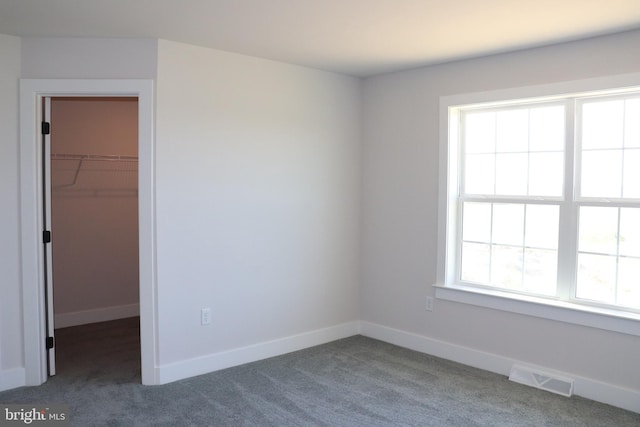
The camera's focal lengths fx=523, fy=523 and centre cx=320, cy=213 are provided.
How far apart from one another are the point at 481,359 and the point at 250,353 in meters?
1.85

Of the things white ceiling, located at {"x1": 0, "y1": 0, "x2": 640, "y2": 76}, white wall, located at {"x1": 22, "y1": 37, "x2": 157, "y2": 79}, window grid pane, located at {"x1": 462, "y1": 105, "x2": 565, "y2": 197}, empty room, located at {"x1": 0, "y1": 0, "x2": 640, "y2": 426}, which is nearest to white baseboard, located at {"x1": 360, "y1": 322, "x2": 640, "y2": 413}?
empty room, located at {"x1": 0, "y1": 0, "x2": 640, "y2": 426}

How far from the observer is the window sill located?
3415 millimetres

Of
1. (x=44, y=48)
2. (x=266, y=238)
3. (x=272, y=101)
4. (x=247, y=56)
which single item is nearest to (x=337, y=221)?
(x=266, y=238)

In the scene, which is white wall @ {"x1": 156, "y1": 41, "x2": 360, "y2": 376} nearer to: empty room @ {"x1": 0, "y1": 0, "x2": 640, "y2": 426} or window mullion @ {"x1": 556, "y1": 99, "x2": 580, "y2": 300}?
empty room @ {"x1": 0, "y1": 0, "x2": 640, "y2": 426}

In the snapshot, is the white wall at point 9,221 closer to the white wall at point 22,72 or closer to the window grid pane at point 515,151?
the white wall at point 22,72

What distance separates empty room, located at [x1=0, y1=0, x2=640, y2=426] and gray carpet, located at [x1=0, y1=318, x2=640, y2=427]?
0.02m

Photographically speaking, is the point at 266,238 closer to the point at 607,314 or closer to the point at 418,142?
the point at 418,142

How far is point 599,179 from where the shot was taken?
363 centimetres

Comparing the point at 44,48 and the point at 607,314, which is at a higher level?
the point at 44,48

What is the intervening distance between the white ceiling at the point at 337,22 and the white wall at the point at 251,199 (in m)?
0.40

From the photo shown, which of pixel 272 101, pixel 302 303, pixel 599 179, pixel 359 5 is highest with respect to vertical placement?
pixel 359 5

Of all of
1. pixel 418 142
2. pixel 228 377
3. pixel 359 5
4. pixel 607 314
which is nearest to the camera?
pixel 359 5

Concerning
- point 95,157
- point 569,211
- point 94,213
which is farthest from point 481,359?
point 95,157

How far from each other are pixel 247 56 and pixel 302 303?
2.16 metres
